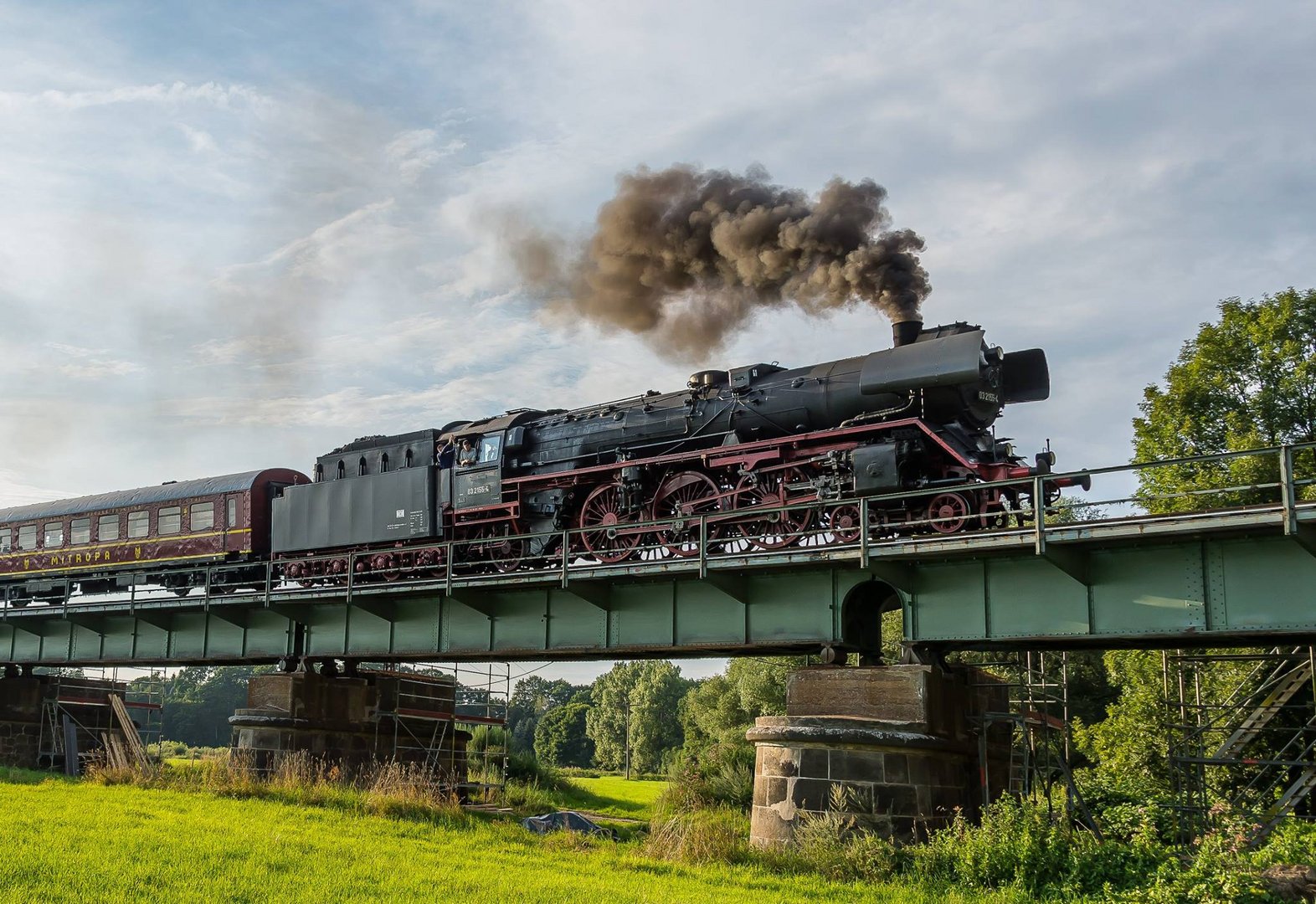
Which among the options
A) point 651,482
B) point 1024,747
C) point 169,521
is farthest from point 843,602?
point 169,521

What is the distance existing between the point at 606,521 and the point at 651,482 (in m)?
1.22

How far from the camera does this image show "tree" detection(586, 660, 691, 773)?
8506 centimetres

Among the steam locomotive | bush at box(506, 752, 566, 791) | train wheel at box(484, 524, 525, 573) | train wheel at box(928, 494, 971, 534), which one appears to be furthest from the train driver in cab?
bush at box(506, 752, 566, 791)

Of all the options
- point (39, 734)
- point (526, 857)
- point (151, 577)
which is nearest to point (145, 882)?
point (526, 857)

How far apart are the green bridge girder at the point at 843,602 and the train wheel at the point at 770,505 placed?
134cm

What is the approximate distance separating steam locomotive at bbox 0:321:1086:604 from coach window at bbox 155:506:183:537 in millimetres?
71

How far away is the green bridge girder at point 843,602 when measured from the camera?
14.3 meters

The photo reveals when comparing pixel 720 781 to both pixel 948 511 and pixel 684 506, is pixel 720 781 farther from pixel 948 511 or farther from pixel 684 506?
pixel 948 511

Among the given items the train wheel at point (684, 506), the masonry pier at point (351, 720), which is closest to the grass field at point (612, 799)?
the masonry pier at point (351, 720)

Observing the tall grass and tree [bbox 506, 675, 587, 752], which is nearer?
the tall grass

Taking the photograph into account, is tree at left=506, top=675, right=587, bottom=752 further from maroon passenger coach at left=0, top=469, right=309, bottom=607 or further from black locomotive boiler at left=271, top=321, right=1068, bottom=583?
black locomotive boiler at left=271, top=321, right=1068, bottom=583

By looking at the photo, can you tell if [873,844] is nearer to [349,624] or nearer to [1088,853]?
[1088,853]

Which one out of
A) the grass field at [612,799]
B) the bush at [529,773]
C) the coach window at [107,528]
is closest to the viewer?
the coach window at [107,528]

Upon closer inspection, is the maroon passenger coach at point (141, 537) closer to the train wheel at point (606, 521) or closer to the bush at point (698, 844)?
the train wheel at point (606, 521)
